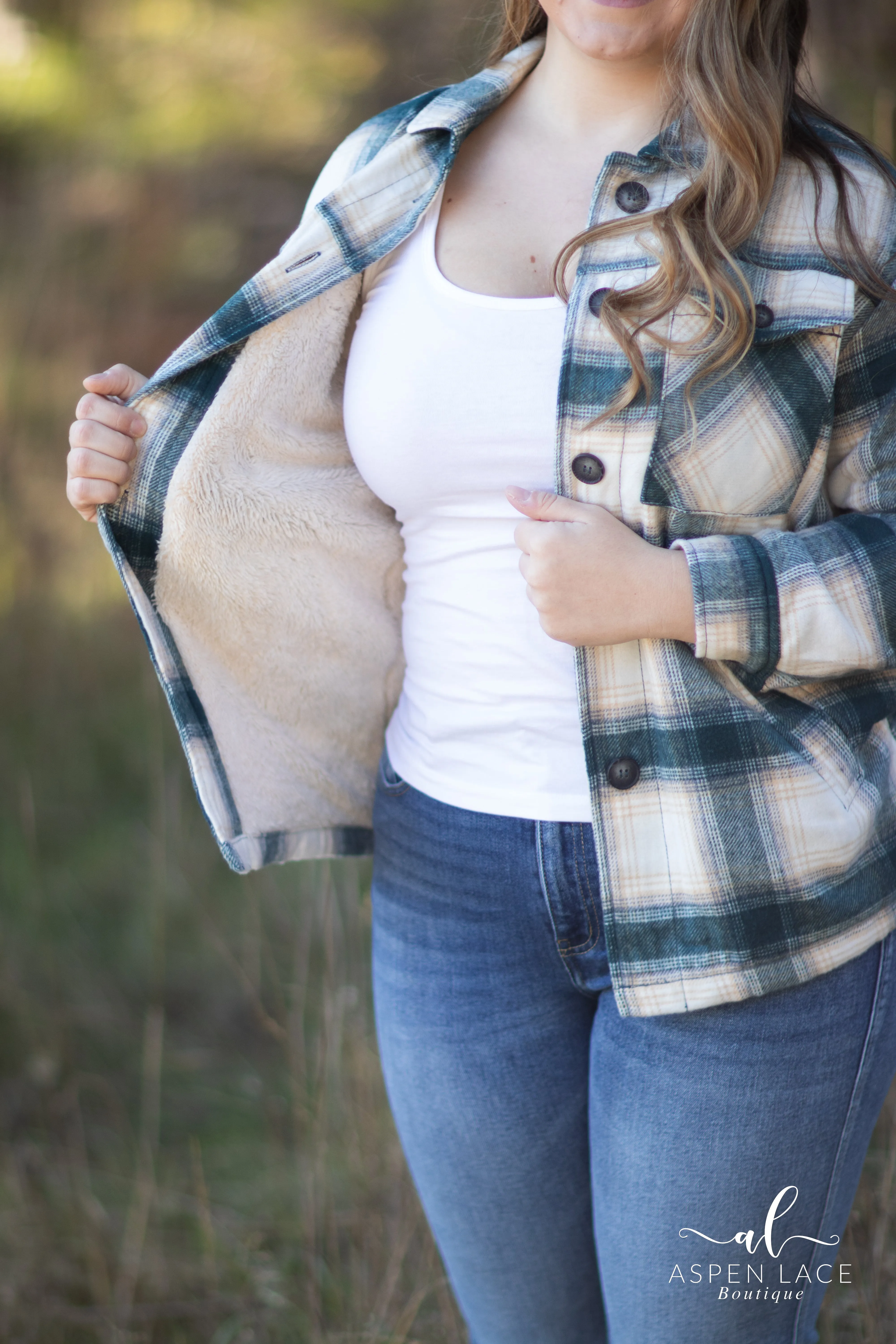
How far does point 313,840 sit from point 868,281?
0.81 m

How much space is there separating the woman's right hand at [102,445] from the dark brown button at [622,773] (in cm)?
55

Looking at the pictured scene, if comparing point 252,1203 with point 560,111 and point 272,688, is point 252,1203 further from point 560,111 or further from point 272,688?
point 560,111

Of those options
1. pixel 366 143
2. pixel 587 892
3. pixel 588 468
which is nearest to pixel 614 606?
pixel 588 468

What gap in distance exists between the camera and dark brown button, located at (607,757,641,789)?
3.05ft

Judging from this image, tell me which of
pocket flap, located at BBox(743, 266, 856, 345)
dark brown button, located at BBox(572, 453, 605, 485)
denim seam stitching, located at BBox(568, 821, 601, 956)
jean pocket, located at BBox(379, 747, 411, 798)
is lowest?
denim seam stitching, located at BBox(568, 821, 601, 956)

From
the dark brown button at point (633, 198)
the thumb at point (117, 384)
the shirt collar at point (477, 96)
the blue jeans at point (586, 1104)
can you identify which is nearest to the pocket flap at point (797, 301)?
the dark brown button at point (633, 198)

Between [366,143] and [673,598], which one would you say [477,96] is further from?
[673,598]

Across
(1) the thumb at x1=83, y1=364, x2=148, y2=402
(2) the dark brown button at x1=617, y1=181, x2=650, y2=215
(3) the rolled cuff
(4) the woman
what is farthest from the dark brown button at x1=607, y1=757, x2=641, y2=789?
(1) the thumb at x1=83, y1=364, x2=148, y2=402

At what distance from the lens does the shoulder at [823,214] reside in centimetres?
94

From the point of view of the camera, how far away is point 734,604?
2.94ft

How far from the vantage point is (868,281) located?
93 cm

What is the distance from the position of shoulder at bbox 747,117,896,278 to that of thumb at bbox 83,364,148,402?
596mm

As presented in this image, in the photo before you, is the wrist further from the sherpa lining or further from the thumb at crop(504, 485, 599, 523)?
the sherpa lining

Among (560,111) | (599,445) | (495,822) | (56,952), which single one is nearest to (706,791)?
(495,822)
